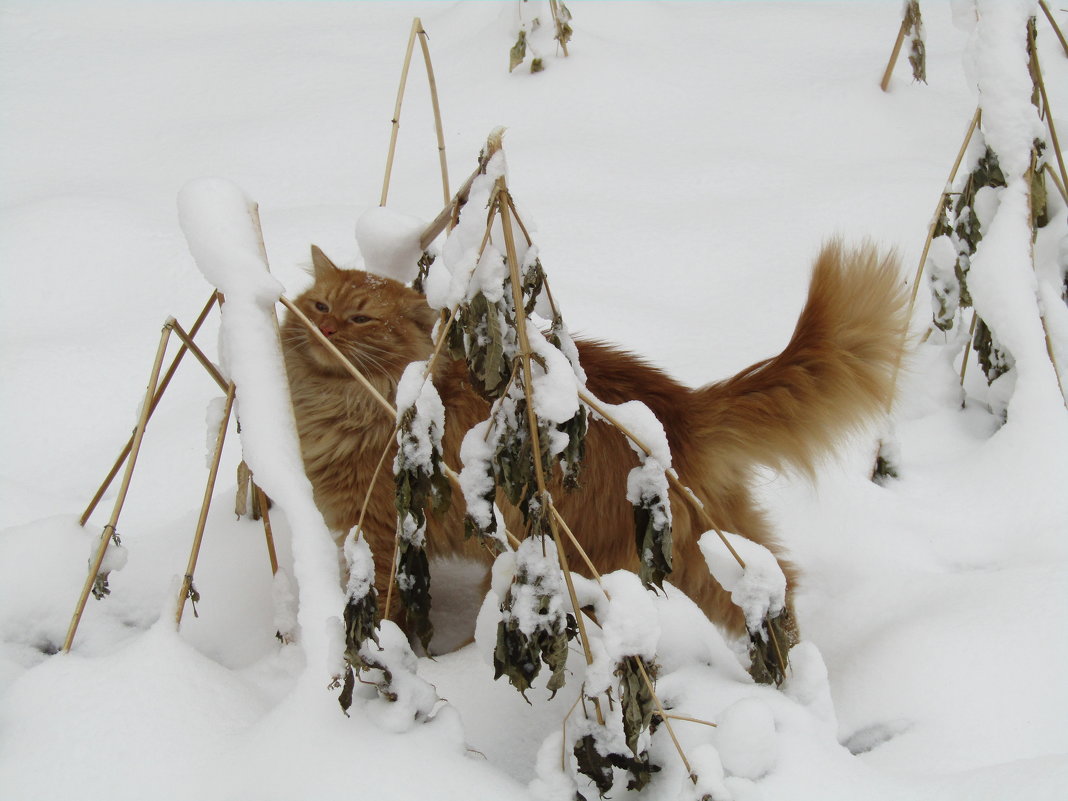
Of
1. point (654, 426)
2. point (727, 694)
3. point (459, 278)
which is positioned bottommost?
point (727, 694)

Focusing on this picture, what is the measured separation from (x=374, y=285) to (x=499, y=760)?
92 cm

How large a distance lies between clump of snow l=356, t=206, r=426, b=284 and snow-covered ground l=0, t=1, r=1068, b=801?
40 cm

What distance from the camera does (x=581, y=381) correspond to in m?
0.94

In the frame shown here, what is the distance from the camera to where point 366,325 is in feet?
5.15

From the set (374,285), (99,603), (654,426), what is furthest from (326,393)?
(654,426)

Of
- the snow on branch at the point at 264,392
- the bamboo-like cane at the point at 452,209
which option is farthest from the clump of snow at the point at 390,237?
the snow on branch at the point at 264,392

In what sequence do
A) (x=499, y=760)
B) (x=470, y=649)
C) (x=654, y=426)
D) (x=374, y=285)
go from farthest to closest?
(x=374, y=285) → (x=470, y=649) → (x=499, y=760) → (x=654, y=426)

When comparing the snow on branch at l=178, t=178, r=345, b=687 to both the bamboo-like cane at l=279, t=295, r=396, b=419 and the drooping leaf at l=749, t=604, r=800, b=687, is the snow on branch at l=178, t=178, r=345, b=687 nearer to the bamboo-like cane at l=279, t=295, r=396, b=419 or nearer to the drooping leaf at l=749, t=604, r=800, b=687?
the bamboo-like cane at l=279, t=295, r=396, b=419

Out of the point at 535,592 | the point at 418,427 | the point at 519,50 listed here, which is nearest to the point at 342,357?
the point at 418,427

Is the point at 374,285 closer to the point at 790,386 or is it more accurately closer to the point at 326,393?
the point at 326,393

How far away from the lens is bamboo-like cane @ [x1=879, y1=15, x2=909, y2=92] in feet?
9.00

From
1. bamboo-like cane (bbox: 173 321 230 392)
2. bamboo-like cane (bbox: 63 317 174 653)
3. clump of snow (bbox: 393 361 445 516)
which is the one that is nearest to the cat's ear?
bamboo-like cane (bbox: 173 321 230 392)

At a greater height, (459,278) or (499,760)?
(459,278)

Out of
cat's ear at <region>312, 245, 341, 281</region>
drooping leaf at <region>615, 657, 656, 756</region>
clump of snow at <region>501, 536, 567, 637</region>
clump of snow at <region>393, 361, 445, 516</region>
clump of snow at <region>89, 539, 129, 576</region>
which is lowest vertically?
clump of snow at <region>89, 539, 129, 576</region>
